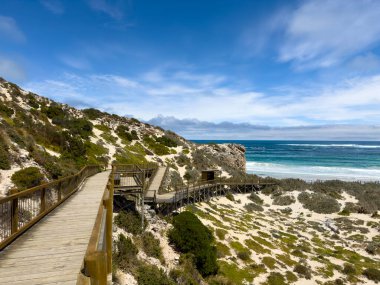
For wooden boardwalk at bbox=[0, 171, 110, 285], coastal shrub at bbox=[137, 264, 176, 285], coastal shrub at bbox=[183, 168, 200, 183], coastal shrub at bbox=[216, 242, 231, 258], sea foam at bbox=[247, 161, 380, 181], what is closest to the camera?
wooden boardwalk at bbox=[0, 171, 110, 285]

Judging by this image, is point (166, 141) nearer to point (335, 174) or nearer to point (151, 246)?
point (151, 246)

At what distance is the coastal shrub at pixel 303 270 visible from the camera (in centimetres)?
2039

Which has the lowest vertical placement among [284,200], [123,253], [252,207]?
[252,207]

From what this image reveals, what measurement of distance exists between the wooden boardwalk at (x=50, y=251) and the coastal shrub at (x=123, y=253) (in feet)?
12.3

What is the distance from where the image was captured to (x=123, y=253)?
13656 mm

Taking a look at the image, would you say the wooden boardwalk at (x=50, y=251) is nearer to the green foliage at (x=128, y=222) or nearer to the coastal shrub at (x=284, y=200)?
the green foliage at (x=128, y=222)

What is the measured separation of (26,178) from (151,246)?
330 inches

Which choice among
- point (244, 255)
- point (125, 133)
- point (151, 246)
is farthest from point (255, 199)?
point (151, 246)

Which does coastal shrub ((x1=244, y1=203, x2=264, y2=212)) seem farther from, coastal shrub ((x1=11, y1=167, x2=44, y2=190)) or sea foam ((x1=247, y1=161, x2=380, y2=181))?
coastal shrub ((x1=11, y1=167, x2=44, y2=190))

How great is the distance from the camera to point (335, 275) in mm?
21094

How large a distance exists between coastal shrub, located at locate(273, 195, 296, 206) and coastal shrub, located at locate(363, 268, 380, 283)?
63.6 feet

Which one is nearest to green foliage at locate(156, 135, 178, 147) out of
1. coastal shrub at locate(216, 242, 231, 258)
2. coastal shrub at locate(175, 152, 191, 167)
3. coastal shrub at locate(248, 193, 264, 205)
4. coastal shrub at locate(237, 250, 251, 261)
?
coastal shrub at locate(175, 152, 191, 167)

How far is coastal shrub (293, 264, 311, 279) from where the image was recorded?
803 inches

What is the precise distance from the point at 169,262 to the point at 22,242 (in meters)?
11.1
